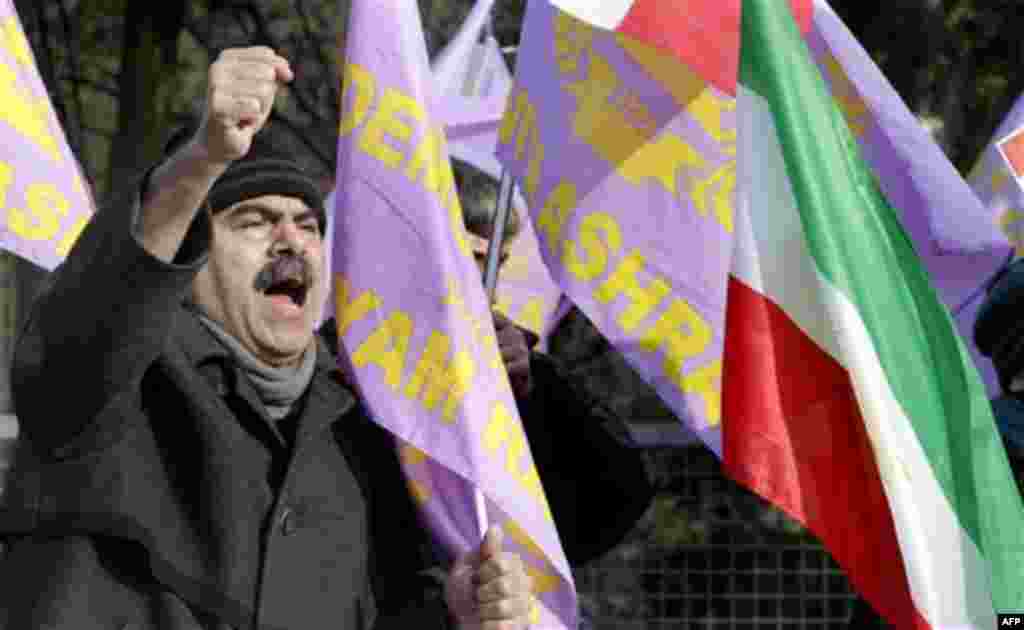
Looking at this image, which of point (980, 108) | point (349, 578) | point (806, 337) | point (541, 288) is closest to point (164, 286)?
point (349, 578)

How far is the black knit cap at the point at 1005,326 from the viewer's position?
218 inches

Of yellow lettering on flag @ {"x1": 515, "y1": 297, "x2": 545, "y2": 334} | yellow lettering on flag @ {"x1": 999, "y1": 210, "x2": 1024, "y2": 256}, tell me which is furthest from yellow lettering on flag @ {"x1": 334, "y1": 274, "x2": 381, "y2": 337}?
yellow lettering on flag @ {"x1": 999, "y1": 210, "x2": 1024, "y2": 256}

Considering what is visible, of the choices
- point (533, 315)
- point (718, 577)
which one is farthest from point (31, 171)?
point (718, 577)

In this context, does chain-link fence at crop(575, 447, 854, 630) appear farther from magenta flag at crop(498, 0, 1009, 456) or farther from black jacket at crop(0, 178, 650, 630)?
black jacket at crop(0, 178, 650, 630)

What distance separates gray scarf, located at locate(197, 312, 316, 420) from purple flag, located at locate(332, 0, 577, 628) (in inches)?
6.5

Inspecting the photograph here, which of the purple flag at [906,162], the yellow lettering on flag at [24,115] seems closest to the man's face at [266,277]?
the yellow lettering on flag at [24,115]

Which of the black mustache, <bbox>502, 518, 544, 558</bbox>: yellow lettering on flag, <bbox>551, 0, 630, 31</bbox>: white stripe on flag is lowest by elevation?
<bbox>502, 518, 544, 558</bbox>: yellow lettering on flag

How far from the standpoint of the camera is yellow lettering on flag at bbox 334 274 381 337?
459cm

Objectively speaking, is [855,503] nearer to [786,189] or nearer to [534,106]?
[786,189]

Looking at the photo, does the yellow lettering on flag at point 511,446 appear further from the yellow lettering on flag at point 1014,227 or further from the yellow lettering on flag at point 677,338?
the yellow lettering on flag at point 1014,227

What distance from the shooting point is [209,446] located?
411cm

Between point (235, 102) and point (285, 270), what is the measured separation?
72 centimetres

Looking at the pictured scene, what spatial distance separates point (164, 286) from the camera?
3879mm

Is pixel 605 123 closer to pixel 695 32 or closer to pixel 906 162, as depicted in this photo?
pixel 695 32
